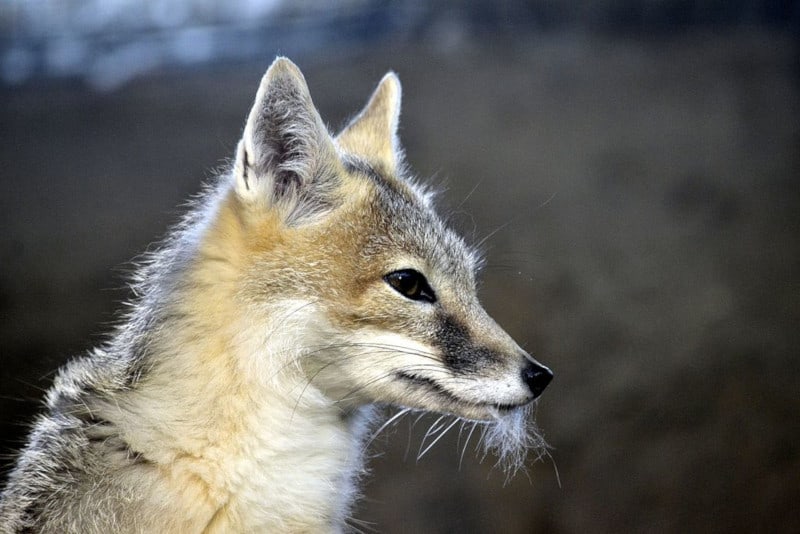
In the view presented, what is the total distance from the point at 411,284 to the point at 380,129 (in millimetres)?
631

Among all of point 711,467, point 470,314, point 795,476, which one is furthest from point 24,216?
point 795,476

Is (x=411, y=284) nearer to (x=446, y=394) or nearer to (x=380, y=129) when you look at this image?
(x=446, y=394)

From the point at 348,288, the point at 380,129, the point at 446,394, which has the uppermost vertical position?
the point at 380,129

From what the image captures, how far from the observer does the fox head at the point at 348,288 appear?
5.92ft

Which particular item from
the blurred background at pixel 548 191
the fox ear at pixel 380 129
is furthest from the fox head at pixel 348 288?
the blurred background at pixel 548 191

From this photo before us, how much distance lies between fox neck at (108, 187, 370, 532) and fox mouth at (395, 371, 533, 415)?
18 cm

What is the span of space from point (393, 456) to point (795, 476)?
171 centimetres

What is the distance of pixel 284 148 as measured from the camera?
1.92 meters

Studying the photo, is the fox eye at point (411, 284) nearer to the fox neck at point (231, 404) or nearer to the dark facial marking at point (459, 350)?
the dark facial marking at point (459, 350)

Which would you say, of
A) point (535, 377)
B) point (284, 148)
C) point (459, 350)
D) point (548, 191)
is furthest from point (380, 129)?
point (548, 191)

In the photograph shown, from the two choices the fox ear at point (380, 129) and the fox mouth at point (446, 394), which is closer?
the fox mouth at point (446, 394)

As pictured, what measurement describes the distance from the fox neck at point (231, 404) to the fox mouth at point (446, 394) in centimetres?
18

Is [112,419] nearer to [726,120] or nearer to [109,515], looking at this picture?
[109,515]

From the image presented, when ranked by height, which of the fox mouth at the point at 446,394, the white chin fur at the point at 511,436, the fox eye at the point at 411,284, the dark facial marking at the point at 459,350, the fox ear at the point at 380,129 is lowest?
the white chin fur at the point at 511,436
